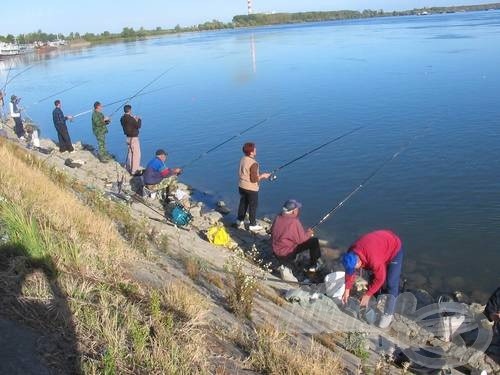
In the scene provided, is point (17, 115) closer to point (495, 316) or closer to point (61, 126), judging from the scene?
point (61, 126)

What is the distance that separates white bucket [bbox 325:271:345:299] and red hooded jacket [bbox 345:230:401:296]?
1031mm

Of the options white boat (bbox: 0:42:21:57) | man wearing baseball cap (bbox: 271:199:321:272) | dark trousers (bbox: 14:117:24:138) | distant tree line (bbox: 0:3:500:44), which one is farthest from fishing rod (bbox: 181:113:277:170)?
distant tree line (bbox: 0:3:500:44)

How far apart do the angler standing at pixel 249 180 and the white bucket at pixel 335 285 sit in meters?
2.80

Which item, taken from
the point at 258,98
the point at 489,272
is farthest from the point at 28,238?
the point at 258,98

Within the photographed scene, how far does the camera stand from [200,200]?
44.2 ft

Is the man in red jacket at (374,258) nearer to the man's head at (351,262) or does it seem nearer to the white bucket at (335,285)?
the man's head at (351,262)

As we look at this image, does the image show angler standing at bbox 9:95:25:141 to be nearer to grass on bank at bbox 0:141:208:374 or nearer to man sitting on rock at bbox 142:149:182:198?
man sitting on rock at bbox 142:149:182:198

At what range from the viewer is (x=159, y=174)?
454 inches

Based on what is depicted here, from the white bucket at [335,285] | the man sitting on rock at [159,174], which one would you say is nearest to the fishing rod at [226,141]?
the man sitting on rock at [159,174]

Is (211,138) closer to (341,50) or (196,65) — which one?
(196,65)

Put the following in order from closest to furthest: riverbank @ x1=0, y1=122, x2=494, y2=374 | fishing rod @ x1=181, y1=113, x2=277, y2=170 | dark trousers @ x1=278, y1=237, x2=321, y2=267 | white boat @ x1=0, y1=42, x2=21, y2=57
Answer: riverbank @ x1=0, y1=122, x2=494, y2=374 → dark trousers @ x1=278, y1=237, x2=321, y2=267 → fishing rod @ x1=181, y1=113, x2=277, y2=170 → white boat @ x1=0, y1=42, x2=21, y2=57

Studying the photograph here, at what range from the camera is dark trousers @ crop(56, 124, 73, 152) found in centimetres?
1539

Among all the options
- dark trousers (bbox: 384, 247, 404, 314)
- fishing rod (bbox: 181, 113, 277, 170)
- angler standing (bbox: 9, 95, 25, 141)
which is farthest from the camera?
A: angler standing (bbox: 9, 95, 25, 141)

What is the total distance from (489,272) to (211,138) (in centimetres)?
1184
